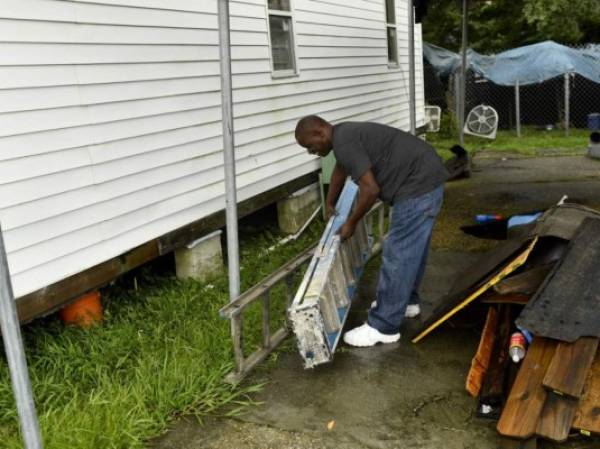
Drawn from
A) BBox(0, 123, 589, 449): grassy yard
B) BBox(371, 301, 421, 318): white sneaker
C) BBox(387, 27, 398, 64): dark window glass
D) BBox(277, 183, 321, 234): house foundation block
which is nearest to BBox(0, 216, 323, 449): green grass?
BBox(0, 123, 589, 449): grassy yard

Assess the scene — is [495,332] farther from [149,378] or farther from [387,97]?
[387,97]

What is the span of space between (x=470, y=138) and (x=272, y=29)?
978cm

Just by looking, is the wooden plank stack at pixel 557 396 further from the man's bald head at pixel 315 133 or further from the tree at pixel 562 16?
the tree at pixel 562 16

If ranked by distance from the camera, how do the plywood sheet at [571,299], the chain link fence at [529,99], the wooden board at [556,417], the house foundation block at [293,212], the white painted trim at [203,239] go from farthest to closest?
the chain link fence at [529,99]
the house foundation block at [293,212]
the white painted trim at [203,239]
the plywood sheet at [571,299]
the wooden board at [556,417]

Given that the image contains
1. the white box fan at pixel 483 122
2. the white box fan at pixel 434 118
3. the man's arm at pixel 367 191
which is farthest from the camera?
the white box fan at pixel 434 118

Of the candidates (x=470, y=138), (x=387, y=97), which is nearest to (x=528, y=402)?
(x=387, y=97)

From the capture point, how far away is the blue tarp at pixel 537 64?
48.9 ft

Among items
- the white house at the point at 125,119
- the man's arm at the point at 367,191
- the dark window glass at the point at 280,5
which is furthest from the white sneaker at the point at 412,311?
the dark window glass at the point at 280,5

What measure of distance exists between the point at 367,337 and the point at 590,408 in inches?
62.5

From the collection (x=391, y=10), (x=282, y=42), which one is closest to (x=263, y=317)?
(x=282, y=42)

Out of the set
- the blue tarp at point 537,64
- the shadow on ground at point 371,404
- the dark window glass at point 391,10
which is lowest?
the shadow on ground at point 371,404

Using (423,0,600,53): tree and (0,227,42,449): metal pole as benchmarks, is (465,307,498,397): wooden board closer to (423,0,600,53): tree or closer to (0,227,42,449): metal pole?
(0,227,42,449): metal pole

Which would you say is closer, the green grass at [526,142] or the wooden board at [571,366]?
the wooden board at [571,366]

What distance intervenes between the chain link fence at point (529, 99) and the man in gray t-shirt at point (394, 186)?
1285 centimetres
